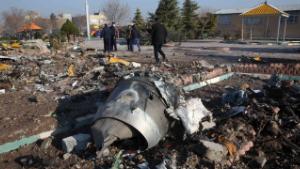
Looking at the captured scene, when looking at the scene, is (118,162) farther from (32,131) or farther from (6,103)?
(6,103)

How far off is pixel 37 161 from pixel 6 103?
293 centimetres

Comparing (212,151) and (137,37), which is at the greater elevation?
(137,37)

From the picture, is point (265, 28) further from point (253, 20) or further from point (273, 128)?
point (273, 128)

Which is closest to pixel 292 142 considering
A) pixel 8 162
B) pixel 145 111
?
pixel 145 111

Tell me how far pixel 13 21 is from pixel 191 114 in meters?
56.6

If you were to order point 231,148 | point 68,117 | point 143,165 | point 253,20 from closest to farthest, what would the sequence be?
1. point 143,165
2. point 231,148
3. point 68,117
4. point 253,20

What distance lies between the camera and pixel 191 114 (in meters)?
5.37

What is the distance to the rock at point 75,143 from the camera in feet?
15.8

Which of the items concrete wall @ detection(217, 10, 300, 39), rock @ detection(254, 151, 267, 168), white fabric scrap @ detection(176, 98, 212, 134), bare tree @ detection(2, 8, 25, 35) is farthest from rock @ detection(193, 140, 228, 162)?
bare tree @ detection(2, 8, 25, 35)

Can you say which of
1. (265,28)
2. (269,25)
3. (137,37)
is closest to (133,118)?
(137,37)

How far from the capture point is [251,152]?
15.0 ft

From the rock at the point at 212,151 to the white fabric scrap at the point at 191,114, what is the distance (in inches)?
24.2

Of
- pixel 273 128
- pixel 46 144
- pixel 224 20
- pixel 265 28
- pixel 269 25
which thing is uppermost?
pixel 224 20

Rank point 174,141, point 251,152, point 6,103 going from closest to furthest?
point 251,152
point 174,141
point 6,103
